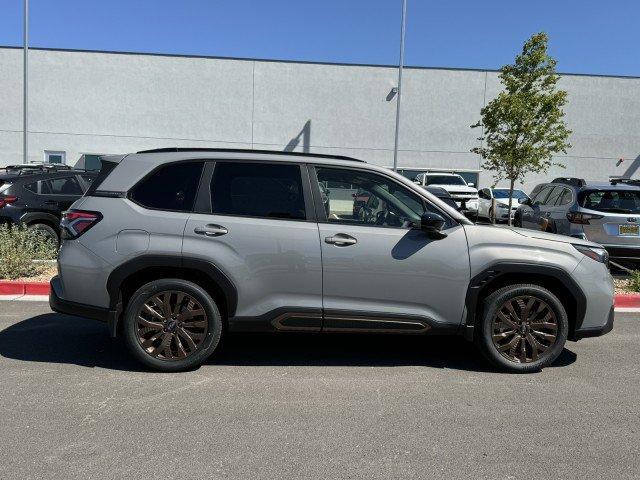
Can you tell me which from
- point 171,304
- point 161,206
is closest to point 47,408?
point 171,304

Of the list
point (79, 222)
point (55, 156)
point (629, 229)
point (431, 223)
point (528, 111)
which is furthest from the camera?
point (55, 156)

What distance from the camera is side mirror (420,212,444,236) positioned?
171 inches

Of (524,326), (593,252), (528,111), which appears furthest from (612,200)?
(524,326)

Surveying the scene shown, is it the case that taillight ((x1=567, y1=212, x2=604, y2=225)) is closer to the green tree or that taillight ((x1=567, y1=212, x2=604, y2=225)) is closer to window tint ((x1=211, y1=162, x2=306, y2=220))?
the green tree

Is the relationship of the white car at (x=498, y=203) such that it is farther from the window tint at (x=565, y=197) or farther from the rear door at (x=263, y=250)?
the rear door at (x=263, y=250)

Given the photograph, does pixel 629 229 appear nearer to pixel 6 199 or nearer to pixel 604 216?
pixel 604 216

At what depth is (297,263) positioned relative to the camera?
4.36 m

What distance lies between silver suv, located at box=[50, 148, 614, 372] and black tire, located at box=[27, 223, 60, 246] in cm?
513

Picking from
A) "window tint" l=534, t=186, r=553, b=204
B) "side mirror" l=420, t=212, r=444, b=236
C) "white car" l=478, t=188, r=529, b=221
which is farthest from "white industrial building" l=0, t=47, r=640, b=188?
"side mirror" l=420, t=212, r=444, b=236

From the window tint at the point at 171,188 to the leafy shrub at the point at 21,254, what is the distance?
13.2ft

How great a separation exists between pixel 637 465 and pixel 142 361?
11.5ft

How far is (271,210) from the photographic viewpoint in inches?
177

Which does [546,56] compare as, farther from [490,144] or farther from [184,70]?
[184,70]

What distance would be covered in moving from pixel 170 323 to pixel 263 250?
956 mm
